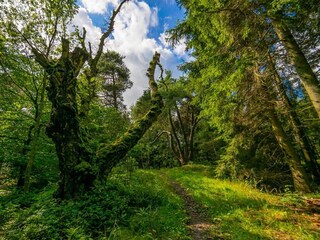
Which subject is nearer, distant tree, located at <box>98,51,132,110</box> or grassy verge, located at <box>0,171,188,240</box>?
grassy verge, located at <box>0,171,188,240</box>

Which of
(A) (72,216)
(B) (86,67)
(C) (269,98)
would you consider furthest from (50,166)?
(C) (269,98)

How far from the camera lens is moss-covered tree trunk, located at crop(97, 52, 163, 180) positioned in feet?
23.8

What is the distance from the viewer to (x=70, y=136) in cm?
643

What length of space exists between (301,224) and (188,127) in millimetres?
21488

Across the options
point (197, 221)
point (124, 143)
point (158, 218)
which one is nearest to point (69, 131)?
point (124, 143)

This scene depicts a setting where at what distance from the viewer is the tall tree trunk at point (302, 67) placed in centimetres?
511

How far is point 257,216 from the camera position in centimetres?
564

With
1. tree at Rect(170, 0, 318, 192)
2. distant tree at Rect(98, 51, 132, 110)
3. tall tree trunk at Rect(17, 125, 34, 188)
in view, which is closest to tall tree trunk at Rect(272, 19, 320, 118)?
tree at Rect(170, 0, 318, 192)

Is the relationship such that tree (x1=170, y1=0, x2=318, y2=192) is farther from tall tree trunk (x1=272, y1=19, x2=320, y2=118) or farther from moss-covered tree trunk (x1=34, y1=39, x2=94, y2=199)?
moss-covered tree trunk (x1=34, y1=39, x2=94, y2=199)

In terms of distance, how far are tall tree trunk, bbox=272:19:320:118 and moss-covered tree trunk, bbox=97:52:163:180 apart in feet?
18.6

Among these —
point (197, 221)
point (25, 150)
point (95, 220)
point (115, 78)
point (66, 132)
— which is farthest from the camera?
point (115, 78)

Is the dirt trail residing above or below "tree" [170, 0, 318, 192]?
below

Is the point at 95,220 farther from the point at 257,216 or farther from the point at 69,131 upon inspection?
the point at 257,216

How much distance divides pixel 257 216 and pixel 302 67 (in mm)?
4333
